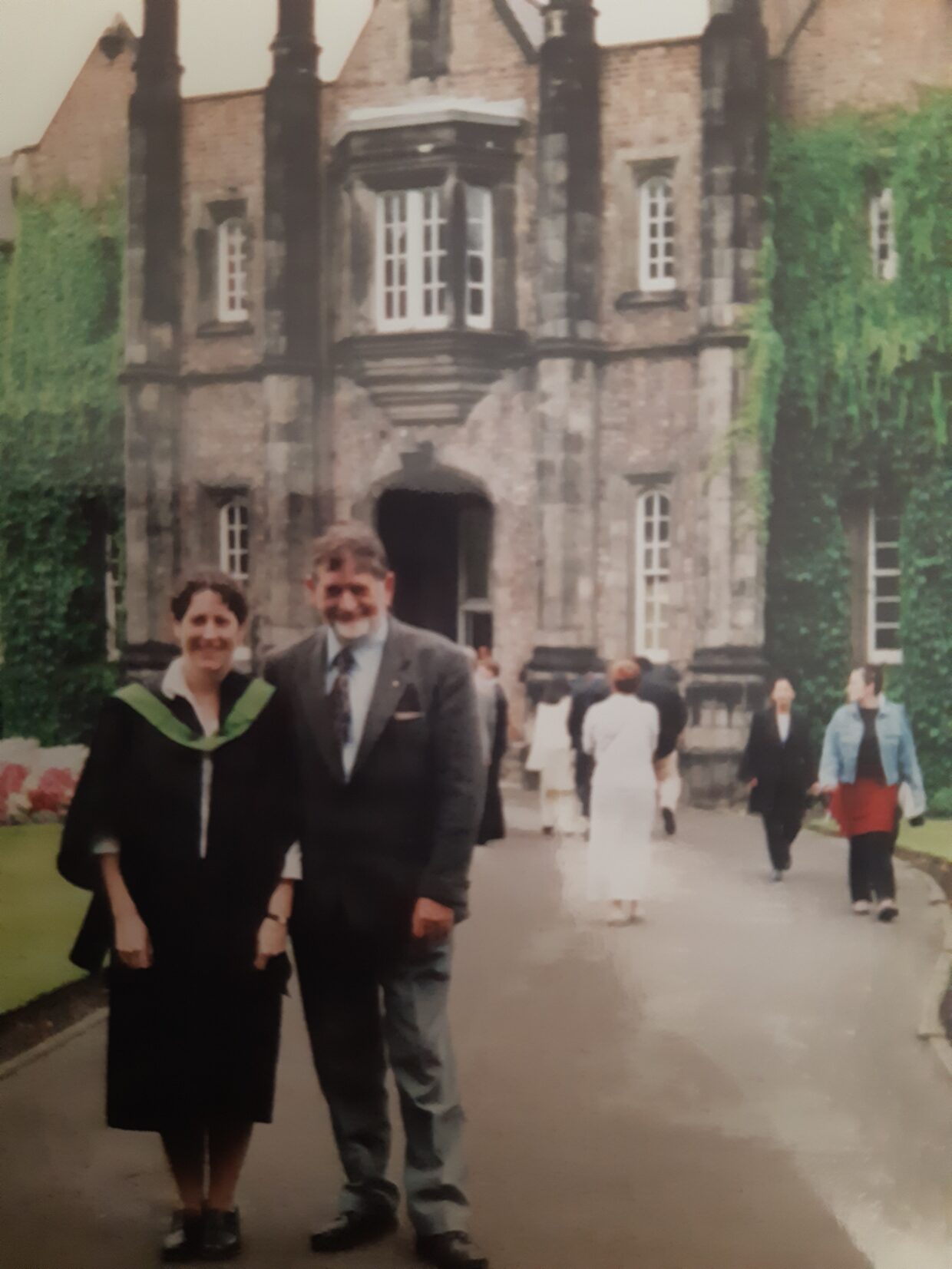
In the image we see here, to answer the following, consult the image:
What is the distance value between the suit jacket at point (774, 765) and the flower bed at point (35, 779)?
5.58 ft

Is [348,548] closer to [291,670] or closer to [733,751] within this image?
[291,670]

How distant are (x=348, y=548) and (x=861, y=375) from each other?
1731 mm

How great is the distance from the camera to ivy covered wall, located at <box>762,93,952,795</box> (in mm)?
3791

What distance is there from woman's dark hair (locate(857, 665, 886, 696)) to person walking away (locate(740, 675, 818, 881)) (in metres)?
0.20

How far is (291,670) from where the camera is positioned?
310cm

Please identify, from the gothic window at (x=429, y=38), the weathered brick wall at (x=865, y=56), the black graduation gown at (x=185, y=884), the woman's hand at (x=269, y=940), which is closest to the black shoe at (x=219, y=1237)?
the black graduation gown at (x=185, y=884)

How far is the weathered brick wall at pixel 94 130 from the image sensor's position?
3895 millimetres

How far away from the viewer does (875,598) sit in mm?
4059

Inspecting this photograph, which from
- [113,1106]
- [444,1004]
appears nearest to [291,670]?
[444,1004]

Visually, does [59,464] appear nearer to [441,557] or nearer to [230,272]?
[230,272]

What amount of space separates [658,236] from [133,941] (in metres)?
2.34

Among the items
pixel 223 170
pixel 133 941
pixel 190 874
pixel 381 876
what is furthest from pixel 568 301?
pixel 133 941

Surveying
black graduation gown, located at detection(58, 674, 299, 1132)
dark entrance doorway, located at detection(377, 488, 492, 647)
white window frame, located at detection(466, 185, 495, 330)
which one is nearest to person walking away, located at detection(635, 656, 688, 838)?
dark entrance doorway, located at detection(377, 488, 492, 647)

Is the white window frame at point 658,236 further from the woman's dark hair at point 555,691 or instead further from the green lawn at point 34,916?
the green lawn at point 34,916
